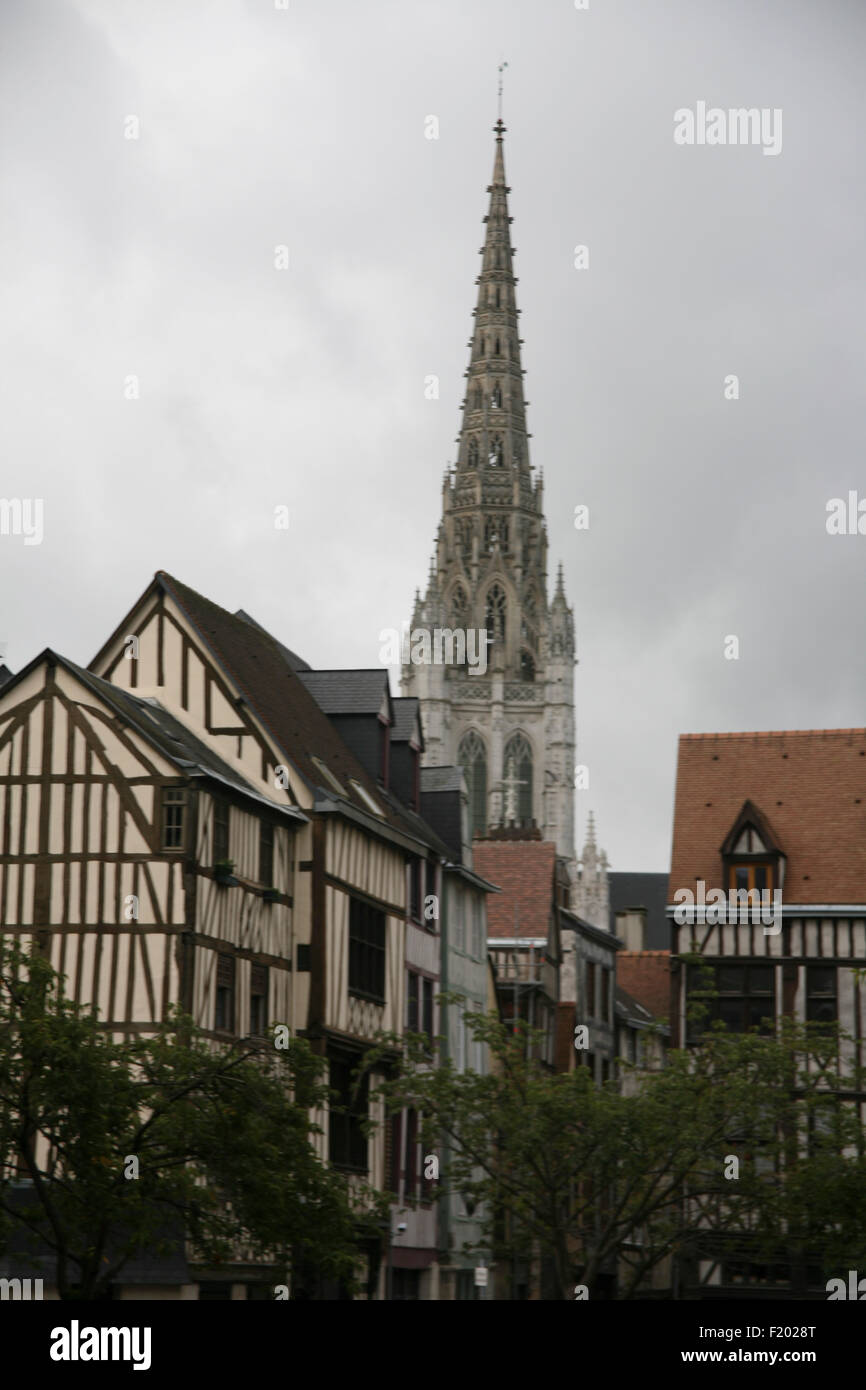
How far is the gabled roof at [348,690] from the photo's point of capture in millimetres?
40062

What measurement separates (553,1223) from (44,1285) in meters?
6.87

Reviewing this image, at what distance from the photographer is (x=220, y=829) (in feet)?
101

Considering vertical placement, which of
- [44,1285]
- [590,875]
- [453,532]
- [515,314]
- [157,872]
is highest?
[515,314]

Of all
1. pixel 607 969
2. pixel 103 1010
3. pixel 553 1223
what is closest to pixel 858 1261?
pixel 553 1223

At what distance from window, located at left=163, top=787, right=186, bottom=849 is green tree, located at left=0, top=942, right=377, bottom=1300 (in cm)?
617

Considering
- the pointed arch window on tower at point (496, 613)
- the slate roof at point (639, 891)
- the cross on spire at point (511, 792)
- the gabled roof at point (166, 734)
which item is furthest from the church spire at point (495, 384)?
the gabled roof at point (166, 734)

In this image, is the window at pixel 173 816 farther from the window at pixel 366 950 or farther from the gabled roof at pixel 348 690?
the gabled roof at pixel 348 690

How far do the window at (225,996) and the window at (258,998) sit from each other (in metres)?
0.79

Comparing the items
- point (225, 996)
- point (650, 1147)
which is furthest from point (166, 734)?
point (650, 1147)

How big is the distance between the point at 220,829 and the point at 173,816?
0.96 m

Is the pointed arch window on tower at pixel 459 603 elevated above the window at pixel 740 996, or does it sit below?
above

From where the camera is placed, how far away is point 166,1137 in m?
22.5

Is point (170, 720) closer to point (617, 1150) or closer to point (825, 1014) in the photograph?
point (617, 1150)

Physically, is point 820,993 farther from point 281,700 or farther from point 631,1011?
point 631,1011
